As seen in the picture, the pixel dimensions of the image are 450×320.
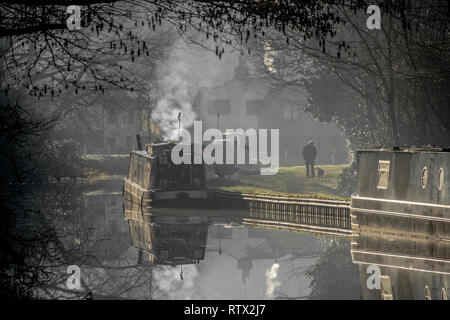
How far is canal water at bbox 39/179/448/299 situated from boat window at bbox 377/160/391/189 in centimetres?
181

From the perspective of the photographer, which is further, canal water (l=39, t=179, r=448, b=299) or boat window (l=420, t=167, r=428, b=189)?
boat window (l=420, t=167, r=428, b=189)

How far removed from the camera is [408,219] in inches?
865

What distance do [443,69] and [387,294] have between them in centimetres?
1428

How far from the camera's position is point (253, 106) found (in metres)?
87.4

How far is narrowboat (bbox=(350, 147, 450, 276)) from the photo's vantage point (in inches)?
761

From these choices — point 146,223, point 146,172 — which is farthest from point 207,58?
point 146,223

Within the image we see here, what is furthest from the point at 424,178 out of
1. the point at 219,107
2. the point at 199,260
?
the point at 219,107

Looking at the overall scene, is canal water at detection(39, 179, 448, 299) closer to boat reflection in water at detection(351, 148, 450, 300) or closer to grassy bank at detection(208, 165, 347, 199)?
boat reflection in water at detection(351, 148, 450, 300)

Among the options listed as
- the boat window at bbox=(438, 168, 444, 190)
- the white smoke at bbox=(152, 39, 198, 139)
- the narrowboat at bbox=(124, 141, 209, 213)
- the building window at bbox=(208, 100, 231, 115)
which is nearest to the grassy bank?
the narrowboat at bbox=(124, 141, 209, 213)

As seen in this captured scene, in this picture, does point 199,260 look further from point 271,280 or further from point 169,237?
point 169,237

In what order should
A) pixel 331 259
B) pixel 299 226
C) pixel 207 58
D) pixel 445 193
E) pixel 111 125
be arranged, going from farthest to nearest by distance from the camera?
pixel 207 58
pixel 111 125
pixel 299 226
pixel 445 193
pixel 331 259

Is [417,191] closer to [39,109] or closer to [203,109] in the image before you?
[39,109]

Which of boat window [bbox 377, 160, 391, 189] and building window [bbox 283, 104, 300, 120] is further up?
building window [bbox 283, 104, 300, 120]

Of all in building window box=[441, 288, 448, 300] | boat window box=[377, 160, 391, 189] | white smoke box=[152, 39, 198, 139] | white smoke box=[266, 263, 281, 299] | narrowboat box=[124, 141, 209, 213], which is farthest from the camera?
white smoke box=[152, 39, 198, 139]
